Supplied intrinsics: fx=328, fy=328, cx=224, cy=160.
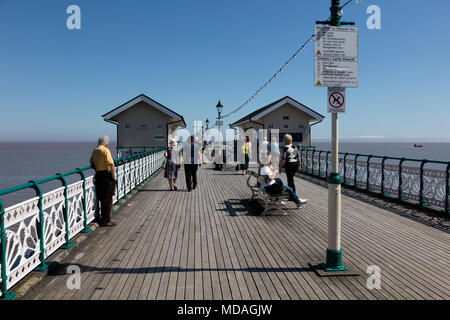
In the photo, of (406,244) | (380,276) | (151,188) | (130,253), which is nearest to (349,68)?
(380,276)

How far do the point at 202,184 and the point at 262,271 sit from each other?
28.5ft

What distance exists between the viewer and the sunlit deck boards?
12.3ft

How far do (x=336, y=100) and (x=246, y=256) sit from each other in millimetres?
2543

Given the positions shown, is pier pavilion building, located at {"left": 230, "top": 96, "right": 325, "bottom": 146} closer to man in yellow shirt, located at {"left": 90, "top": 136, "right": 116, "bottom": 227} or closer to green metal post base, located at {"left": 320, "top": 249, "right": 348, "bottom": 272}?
man in yellow shirt, located at {"left": 90, "top": 136, "right": 116, "bottom": 227}

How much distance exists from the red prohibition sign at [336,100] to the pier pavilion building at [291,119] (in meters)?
20.9

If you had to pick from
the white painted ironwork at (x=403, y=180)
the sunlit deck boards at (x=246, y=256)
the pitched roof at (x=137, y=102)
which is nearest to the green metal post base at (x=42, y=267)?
the sunlit deck boards at (x=246, y=256)

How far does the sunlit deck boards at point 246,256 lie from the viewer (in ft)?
12.3

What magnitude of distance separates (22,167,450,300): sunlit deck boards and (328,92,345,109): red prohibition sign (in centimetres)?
219

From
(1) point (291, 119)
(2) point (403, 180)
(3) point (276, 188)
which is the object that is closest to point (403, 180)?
(2) point (403, 180)

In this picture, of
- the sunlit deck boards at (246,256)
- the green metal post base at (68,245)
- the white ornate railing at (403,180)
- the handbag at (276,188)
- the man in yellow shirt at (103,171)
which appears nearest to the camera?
the sunlit deck boards at (246,256)

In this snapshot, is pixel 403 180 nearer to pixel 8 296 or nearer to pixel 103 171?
pixel 103 171

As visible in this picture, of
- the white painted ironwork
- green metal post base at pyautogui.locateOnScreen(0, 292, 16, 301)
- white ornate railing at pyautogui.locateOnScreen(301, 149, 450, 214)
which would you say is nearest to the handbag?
white ornate railing at pyautogui.locateOnScreen(301, 149, 450, 214)

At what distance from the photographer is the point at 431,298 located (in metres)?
3.56

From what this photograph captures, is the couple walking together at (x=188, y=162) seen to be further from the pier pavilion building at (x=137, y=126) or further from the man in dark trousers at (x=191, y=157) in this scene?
the pier pavilion building at (x=137, y=126)
